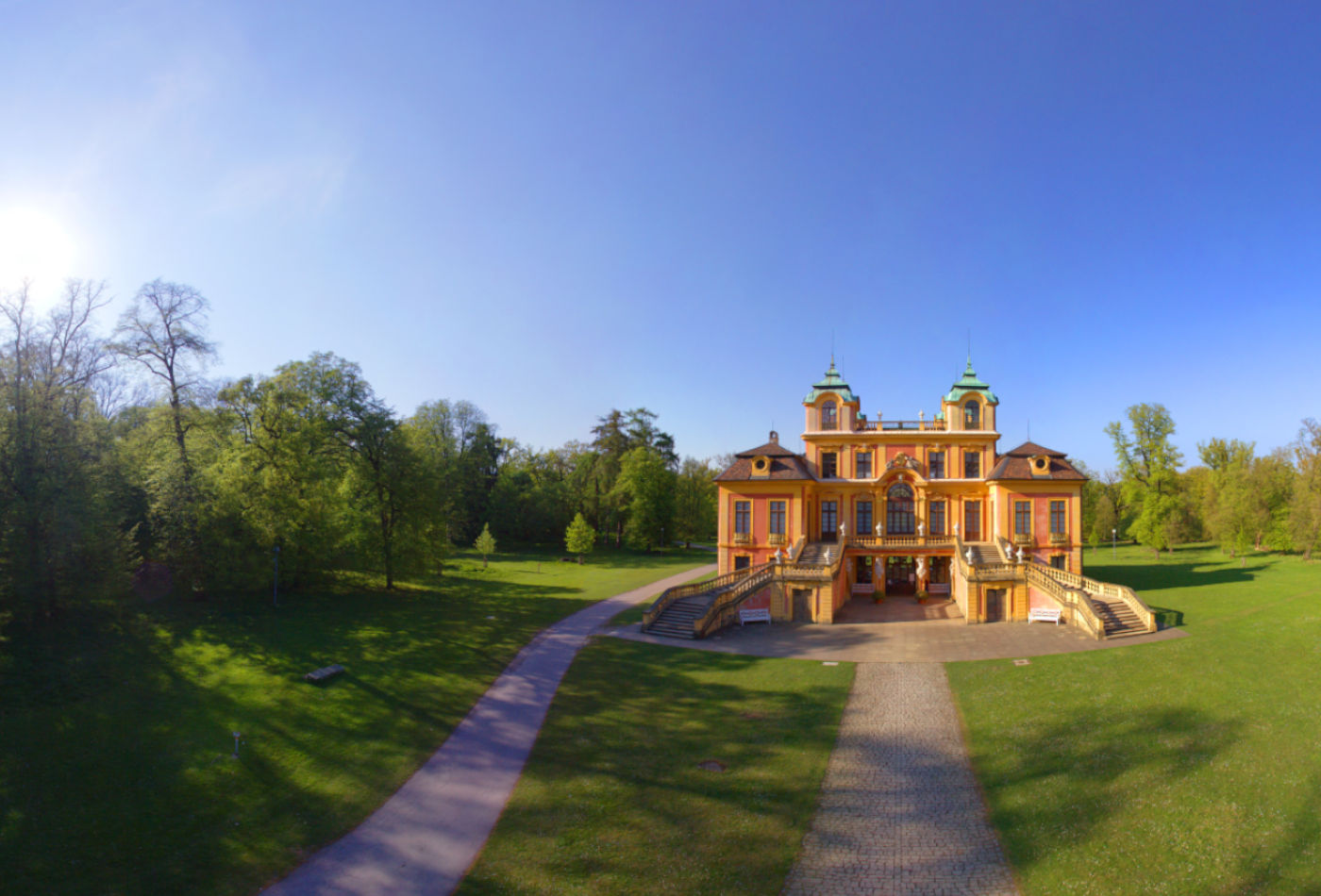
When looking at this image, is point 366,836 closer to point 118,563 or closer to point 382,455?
point 118,563

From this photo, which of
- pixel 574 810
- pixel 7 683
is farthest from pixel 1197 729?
pixel 7 683

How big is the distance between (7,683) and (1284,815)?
2766 centimetres

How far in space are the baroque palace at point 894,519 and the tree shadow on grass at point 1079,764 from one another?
14.7 m

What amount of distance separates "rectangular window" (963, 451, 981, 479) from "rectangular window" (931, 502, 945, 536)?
2.41 meters

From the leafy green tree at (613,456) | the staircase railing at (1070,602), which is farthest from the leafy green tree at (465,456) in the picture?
the staircase railing at (1070,602)

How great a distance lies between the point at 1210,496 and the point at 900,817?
61168 millimetres

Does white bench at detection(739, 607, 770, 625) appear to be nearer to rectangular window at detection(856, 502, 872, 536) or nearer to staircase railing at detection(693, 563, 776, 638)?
staircase railing at detection(693, 563, 776, 638)

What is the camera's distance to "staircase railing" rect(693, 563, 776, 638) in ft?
88.9

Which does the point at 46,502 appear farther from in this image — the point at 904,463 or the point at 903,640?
the point at 904,463

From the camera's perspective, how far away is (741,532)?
118ft

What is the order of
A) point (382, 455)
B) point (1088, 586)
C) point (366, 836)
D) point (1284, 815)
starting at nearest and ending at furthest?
point (1284, 815) → point (366, 836) → point (1088, 586) → point (382, 455)

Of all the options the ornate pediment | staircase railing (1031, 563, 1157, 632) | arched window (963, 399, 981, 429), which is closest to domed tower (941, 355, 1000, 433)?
arched window (963, 399, 981, 429)

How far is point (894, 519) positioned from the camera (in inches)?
1481

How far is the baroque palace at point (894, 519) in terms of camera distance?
30.4m
